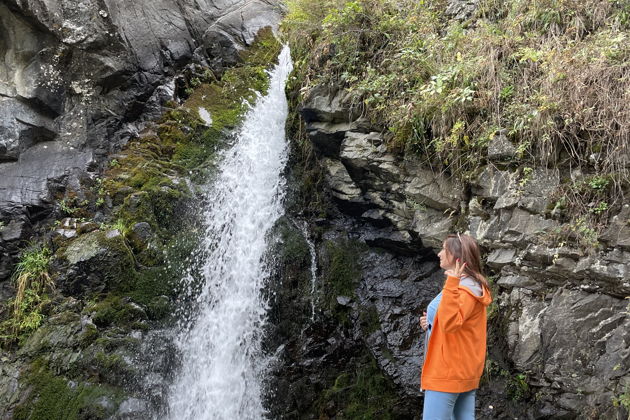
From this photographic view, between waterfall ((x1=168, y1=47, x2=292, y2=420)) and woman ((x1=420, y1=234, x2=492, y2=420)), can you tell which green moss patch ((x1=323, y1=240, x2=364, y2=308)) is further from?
woman ((x1=420, y1=234, x2=492, y2=420))

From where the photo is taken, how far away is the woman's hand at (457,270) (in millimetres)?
3051

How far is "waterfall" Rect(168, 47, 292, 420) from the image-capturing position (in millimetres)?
5797

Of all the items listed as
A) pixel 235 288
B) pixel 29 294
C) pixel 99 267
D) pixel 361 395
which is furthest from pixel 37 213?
pixel 361 395

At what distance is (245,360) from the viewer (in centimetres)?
609

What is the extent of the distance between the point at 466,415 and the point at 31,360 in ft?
17.2

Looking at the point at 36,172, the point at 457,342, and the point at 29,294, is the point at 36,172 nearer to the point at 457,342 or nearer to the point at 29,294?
the point at 29,294

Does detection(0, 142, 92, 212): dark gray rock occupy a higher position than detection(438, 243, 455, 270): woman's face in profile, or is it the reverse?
detection(438, 243, 455, 270): woman's face in profile

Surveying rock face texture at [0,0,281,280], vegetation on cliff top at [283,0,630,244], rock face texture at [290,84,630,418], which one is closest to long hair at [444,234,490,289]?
rock face texture at [290,84,630,418]

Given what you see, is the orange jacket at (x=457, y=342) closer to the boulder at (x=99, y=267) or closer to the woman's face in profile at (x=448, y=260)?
the woman's face in profile at (x=448, y=260)

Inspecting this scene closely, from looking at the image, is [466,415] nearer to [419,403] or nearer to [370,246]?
[419,403]

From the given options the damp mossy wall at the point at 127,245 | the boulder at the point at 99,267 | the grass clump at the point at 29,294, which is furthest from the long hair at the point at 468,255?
the grass clump at the point at 29,294

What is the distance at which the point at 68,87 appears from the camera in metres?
8.26

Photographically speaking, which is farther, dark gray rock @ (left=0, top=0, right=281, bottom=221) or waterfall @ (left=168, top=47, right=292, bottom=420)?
dark gray rock @ (left=0, top=0, right=281, bottom=221)

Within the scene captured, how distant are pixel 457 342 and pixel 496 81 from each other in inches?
129
